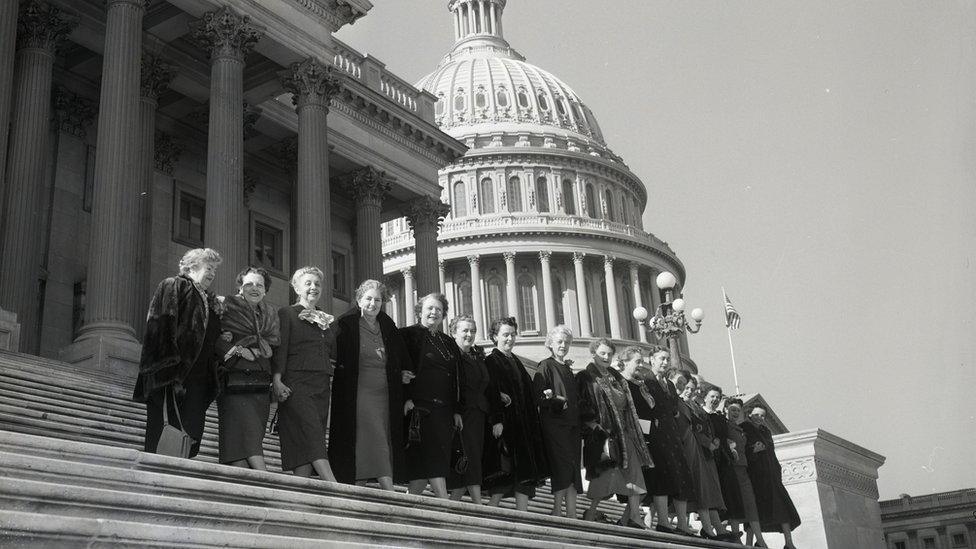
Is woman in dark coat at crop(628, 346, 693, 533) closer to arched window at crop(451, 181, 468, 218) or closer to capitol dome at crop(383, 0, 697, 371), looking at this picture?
capitol dome at crop(383, 0, 697, 371)

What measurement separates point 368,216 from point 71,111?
24.6ft

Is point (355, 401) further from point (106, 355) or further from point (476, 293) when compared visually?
point (476, 293)

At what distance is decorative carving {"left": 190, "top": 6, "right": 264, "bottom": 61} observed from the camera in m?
18.3

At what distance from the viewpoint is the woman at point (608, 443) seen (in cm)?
1040

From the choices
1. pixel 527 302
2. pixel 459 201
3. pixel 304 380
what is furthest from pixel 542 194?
pixel 304 380

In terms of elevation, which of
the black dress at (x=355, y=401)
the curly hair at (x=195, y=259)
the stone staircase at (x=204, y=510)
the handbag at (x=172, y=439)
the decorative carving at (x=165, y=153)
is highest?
the decorative carving at (x=165, y=153)

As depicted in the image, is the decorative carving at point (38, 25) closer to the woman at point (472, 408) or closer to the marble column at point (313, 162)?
the marble column at point (313, 162)

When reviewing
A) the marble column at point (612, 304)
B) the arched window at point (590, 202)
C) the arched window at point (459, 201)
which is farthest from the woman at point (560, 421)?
the arched window at point (590, 202)

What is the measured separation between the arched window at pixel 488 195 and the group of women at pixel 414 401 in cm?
5883

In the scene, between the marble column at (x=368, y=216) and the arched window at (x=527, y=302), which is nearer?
the marble column at (x=368, y=216)

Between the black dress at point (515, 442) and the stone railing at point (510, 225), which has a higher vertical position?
the stone railing at point (510, 225)

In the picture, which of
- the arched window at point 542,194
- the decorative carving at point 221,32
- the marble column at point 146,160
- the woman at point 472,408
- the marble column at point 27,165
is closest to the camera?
the woman at point 472,408

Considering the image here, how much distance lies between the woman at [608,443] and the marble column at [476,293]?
54556mm

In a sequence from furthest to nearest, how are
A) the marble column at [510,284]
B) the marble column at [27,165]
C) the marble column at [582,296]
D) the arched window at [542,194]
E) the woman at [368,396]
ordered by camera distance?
the arched window at [542,194], the marble column at [582,296], the marble column at [510,284], the marble column at [27,165], the woman at [368,396]
